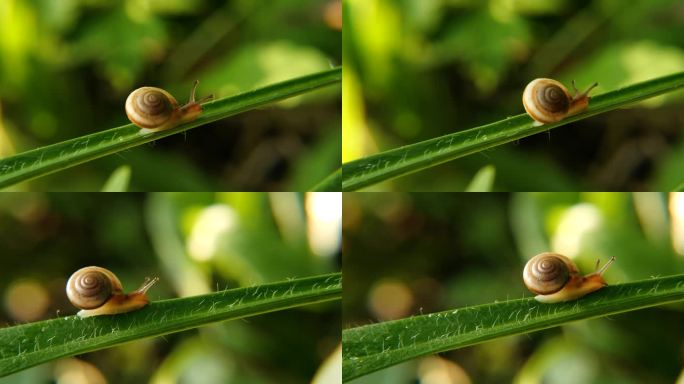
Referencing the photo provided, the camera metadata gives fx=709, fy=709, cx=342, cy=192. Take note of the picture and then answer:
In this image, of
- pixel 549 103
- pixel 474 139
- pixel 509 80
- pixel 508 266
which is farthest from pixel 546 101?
pixel 508 266

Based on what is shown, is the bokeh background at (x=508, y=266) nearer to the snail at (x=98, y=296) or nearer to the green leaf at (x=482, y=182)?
the green leaf at (x=482, y=182)

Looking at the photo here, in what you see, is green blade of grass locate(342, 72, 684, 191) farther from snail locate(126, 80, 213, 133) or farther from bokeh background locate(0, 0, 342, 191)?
bokeh background locate(0, 0, 342, 191)

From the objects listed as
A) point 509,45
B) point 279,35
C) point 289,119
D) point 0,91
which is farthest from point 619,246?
point 0,91

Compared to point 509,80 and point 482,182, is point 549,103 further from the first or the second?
point 509,80

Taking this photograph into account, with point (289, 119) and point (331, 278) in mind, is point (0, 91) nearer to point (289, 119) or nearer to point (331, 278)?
point (289, 119)

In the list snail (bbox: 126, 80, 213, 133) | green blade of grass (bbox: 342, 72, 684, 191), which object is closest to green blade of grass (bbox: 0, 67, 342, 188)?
snail (bbox: 126, 80, 213, 133)

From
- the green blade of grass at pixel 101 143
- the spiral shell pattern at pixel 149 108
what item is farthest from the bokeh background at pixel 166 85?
the green blade of grass at pixel 101 143
